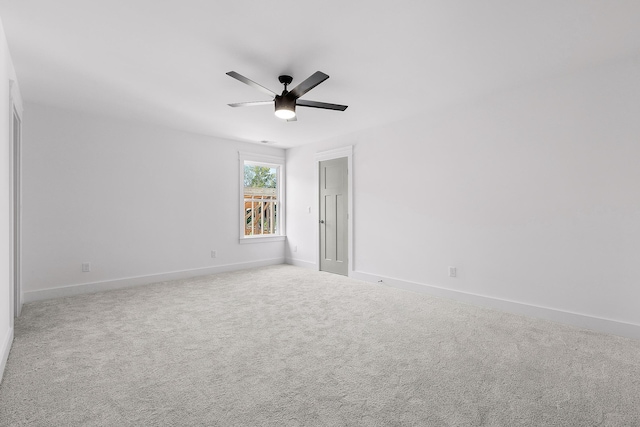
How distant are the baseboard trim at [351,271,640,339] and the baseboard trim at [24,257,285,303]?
2793 millimetres

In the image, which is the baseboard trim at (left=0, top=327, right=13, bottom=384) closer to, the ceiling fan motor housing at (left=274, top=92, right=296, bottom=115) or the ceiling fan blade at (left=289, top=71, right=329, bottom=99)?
the ceiling fan motor housing at (left=274, top=92, right=296, bottom=115)

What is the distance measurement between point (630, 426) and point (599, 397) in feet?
0.84

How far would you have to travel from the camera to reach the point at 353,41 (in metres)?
2.46

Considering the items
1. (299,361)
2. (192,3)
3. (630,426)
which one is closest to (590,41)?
(630,426)

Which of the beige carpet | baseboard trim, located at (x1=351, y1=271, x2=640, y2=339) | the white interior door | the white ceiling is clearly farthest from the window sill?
the white ceiling

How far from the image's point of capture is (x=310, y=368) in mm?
2184

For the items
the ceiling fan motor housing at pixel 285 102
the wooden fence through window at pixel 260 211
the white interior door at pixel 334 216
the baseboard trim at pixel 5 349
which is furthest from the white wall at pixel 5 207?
the white interior door at pixel 334 216

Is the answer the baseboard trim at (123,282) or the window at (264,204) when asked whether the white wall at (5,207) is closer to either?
the baseboard trim at (123,282)

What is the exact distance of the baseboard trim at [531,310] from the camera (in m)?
2.80

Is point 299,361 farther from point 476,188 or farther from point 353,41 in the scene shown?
point 476,188

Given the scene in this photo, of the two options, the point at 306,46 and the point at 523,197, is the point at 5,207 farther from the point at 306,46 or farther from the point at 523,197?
the point at 523,197

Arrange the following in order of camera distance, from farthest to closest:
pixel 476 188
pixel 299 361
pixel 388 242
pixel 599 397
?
1. pixel 388 242
2. pixel 476 188
3. pixel 299 361
4. pixel 599 397

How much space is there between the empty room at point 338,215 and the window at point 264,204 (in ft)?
2.53

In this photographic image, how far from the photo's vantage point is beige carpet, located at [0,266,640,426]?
5.57ft
